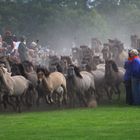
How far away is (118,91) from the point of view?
2806 centimetres

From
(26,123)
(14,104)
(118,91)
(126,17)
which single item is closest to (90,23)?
(126,17)

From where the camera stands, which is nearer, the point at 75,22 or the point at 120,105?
the point at 120,105

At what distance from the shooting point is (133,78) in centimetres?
2586

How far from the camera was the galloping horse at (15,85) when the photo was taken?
2362cm

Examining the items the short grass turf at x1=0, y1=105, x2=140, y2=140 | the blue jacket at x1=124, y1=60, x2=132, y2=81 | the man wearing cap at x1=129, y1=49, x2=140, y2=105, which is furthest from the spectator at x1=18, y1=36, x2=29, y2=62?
the short grass turf at x1=0, y1=105, x2=140, y2=140

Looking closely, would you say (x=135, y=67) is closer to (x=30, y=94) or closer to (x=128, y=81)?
(x=128, y=81)

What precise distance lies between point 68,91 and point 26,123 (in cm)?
783

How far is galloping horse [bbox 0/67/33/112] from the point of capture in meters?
23.6

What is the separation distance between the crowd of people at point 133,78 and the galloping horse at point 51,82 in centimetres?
262

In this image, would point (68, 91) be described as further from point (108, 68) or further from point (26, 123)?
point (26, 123)

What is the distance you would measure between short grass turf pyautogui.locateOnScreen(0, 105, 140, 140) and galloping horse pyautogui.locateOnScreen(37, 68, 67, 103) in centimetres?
249

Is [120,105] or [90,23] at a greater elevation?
[90,23]

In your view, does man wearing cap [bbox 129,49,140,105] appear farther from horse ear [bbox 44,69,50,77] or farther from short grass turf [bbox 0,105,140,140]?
horse ear [bbox 44,69,50,77]

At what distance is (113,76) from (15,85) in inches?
223
